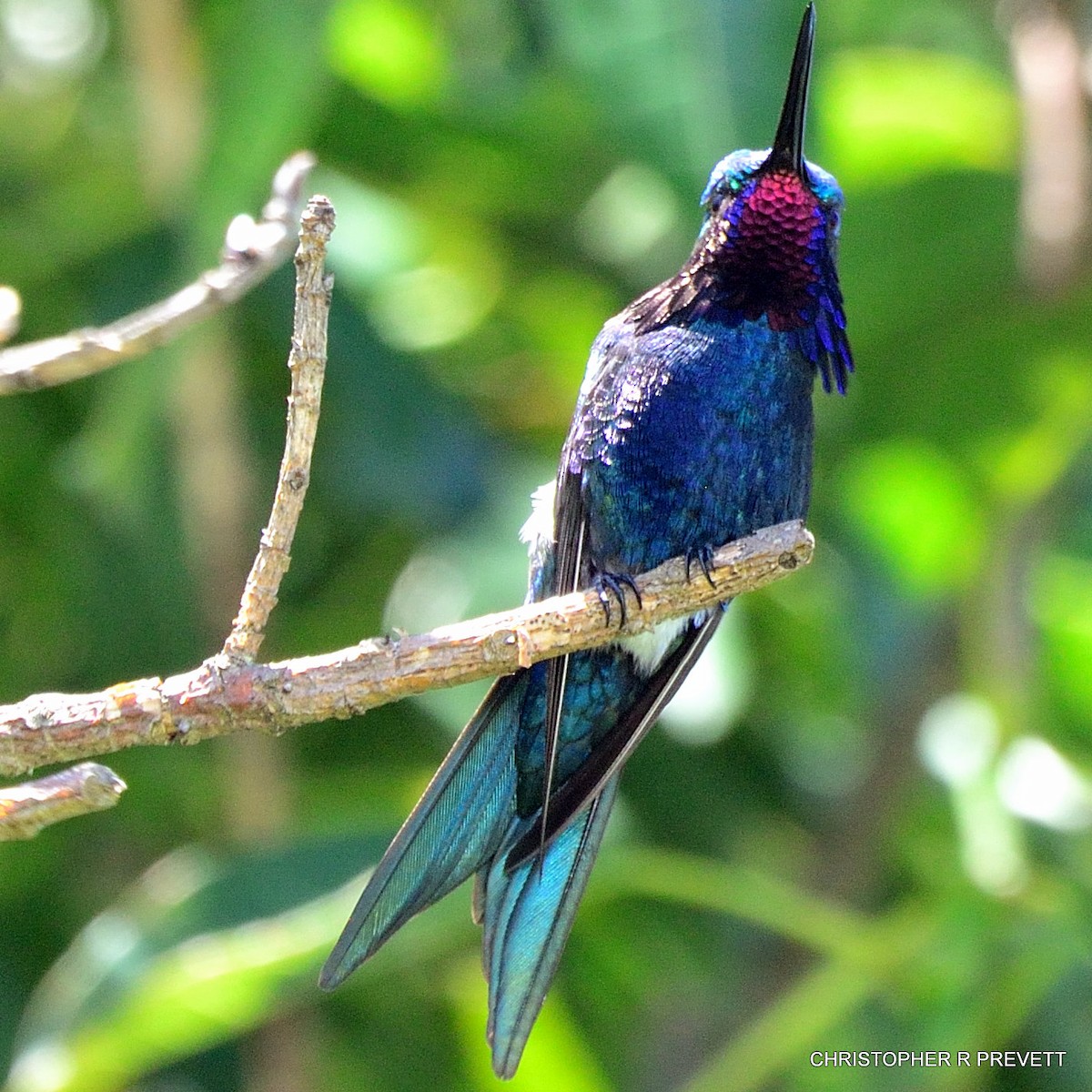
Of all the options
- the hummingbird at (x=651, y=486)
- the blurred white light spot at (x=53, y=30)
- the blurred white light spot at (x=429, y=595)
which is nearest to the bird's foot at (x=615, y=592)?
the hummingbird at (x=651, y=486)

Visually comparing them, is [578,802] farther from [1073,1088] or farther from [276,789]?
[1073,1088]

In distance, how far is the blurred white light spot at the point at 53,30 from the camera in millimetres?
4398

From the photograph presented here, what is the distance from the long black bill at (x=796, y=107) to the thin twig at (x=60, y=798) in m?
1.51

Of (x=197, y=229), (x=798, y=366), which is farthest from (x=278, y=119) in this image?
(x=798, y=366)

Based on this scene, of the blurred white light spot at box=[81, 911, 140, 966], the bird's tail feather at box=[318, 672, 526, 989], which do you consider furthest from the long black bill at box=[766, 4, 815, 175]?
the blurred white light spot at box=[81, 911, 140, 966]

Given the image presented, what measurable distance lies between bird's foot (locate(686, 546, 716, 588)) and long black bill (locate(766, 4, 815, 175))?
0.69 metres

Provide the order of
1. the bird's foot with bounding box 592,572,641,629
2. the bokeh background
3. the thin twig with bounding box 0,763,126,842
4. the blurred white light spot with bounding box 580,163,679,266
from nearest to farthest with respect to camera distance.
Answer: the thin twig with bounding box 0,763,126,842, the bird's foot with bounding box 592,572,641,629, the bokeh background, the blurred white light spot with bounding box 580,163,679,266

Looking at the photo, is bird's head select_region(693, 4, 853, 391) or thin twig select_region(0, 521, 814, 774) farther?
bird's head select_region(693, 4, 853, 391)

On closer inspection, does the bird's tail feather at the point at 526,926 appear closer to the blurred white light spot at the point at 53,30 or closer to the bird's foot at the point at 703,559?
the bird's foot at the point at 703,559

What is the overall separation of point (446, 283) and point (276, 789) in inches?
56.2

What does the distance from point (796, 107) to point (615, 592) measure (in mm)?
964

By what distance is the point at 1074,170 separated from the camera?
399cm

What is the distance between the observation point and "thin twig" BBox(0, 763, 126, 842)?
1706 millimetres

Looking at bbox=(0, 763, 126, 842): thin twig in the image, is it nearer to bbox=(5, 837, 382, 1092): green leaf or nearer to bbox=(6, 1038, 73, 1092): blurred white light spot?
bbox=(5, 837, 382, 1092): green leaf
